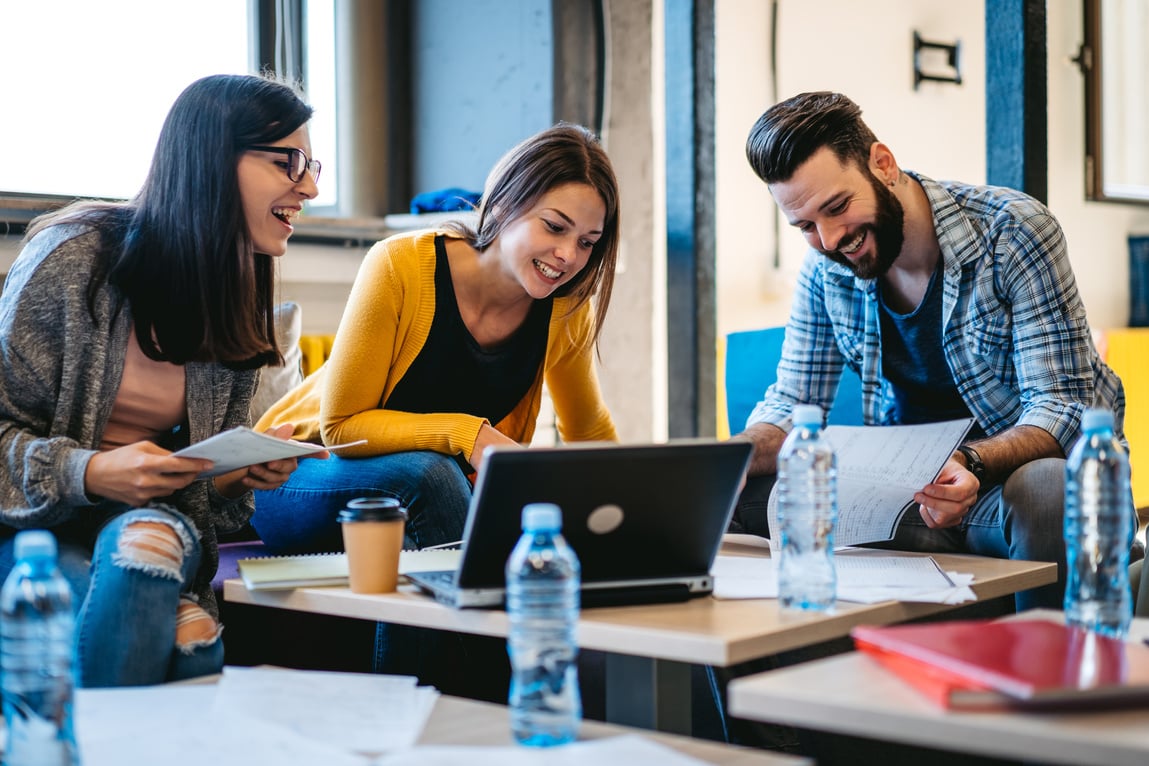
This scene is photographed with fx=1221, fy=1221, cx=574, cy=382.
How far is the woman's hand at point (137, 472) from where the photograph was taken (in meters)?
1.52

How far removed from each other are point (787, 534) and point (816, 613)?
0.36 ft

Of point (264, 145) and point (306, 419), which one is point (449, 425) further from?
point (264, 145)

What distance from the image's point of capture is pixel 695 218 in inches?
121

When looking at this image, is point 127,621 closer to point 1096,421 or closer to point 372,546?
point 372,546

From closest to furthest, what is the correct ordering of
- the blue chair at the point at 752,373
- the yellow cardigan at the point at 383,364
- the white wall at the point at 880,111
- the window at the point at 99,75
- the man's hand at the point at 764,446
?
1. the yellow cardigan at the point at 383,364
2. the man's hand at the point at 764,446
3. the blue chair at the point at 752,373
4. the window at the point at 99,75
5. the white wall at the point at 880,111

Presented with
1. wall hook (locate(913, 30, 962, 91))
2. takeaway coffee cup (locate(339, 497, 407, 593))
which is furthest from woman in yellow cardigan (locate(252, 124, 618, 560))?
wall hook (locate(913, 30, 962, 91))

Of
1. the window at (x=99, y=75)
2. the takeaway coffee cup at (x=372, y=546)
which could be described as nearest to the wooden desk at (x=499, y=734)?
the takeaway coffee cup at (x=372, y=546)

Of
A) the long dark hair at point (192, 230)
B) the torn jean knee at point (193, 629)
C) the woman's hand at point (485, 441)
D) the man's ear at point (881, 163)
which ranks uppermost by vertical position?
the man's ear at point (881, 163)

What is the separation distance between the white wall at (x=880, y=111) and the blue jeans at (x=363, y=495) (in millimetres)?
2064

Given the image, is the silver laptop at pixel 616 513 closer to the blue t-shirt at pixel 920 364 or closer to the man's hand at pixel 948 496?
the man's hand at pixel 948 496

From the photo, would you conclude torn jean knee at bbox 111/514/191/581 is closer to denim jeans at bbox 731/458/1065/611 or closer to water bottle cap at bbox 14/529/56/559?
water bottle cap at bbox 14/529/56/559

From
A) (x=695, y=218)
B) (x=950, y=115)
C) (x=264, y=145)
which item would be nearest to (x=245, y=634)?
(x=264, y=145)

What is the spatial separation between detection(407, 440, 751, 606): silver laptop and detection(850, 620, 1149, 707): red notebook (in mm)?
275


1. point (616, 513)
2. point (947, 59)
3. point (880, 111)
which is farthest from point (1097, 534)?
point (947, 59)
